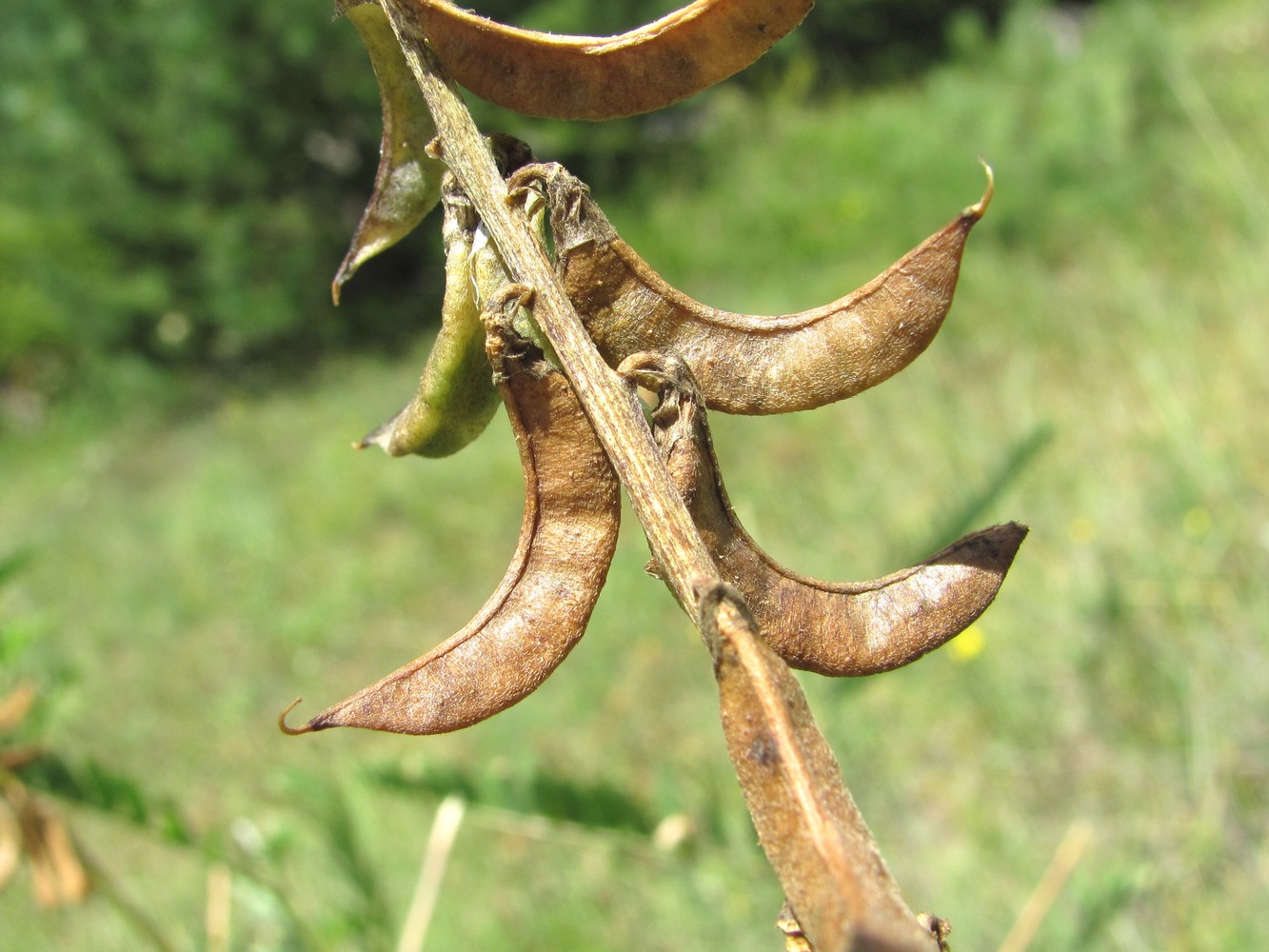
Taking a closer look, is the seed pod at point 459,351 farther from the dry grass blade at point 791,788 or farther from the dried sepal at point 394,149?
the dry grass blade at point 791,788

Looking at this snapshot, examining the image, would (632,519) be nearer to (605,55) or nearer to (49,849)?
(49,849)

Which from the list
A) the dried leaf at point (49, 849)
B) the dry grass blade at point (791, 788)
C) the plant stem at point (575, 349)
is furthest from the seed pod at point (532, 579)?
the dried leaf at point (49, 849)

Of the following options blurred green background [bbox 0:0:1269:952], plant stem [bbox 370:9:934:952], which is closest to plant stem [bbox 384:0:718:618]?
plant stem [bbox 370:9:934:952]

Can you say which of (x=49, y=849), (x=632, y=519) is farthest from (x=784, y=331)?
(x=632, y=519)

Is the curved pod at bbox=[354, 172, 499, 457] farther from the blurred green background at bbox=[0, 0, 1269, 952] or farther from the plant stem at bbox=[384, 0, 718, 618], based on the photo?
the blurred green background at bbox=[0, 0, 1269, 952]

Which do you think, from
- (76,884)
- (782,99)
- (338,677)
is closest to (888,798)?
(76,884)

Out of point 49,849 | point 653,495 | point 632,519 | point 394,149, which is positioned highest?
point 394,149
